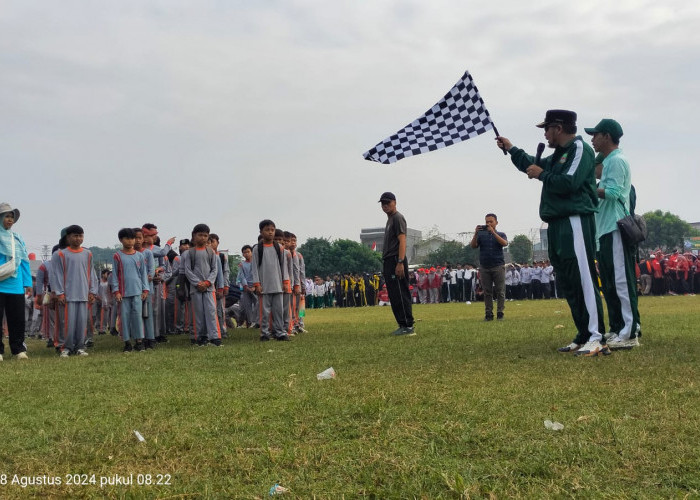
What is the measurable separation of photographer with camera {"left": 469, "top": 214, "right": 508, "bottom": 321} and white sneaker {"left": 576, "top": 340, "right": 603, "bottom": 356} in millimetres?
7110

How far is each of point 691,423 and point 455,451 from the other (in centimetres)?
128

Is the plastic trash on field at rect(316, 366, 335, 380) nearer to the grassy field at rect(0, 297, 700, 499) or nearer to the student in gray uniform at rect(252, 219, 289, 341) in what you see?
the grassy field at rect(0, 297, 700, 499)

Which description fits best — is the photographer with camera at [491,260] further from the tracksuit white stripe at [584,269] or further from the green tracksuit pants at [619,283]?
the tracksuit white stripe at [584,269]

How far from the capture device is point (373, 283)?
36719 millimetres

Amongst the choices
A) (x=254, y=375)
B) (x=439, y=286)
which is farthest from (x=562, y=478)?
(x=439, y=286)

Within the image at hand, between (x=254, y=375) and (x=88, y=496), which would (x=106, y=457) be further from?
(x=254, y=375)

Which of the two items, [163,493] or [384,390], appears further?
[384,390]

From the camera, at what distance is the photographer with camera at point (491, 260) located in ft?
45.7

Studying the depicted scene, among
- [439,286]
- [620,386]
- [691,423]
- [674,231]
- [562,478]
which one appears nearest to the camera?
[562,478]

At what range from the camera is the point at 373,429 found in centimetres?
381

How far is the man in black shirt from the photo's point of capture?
10.7m

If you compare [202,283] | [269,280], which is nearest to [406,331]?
[269,280]

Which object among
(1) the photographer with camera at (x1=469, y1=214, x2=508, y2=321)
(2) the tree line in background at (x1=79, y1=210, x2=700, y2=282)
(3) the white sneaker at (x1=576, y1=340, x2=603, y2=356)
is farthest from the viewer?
(2) the tree line in background at (x1=79, y1=210, x2=700, y2=282)

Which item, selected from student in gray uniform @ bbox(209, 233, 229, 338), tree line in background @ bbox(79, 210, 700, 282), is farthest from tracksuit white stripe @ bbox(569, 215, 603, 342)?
tree line in background @ bbox(79, 210, 700, 282)
